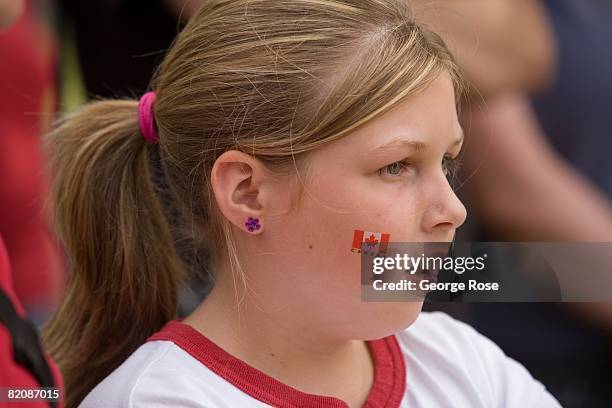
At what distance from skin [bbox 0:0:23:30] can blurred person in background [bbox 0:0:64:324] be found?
1.55ft

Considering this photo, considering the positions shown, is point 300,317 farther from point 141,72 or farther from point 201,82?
point 141,72

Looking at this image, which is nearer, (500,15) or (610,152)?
(500,15)

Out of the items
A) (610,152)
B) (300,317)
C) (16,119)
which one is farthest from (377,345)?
(610,152)

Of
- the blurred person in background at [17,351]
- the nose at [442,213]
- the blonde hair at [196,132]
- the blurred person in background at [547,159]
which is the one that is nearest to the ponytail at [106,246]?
the blonde hair at [196,132]

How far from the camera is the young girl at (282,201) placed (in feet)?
3.07

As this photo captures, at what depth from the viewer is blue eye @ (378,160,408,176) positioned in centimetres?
94

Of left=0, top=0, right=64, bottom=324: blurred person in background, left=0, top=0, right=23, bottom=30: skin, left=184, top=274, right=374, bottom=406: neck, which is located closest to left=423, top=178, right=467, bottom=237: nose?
left=184, top=274, right=374, bottom=406: neck

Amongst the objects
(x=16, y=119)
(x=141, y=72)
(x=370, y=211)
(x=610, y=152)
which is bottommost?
(x=370, y=211)

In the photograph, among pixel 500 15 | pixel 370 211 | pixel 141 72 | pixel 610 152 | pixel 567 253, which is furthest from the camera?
pixel 610 152

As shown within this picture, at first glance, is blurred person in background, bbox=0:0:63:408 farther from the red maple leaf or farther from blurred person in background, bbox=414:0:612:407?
blurred person in background, bbox=414:0:612:407

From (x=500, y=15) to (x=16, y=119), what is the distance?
2.80 ft

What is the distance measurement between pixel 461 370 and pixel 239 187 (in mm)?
338

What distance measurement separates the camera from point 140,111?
3.54ft

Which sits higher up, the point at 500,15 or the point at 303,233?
the point at 500,15
